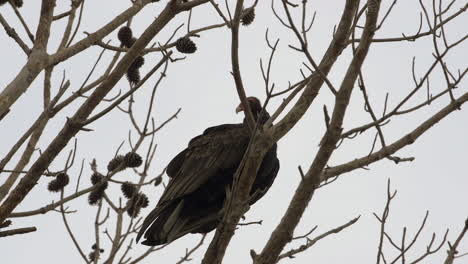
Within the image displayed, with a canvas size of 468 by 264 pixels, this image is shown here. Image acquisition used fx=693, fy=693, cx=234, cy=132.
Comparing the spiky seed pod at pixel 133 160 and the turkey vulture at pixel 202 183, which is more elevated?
the turkey vulture at pixel 202 183

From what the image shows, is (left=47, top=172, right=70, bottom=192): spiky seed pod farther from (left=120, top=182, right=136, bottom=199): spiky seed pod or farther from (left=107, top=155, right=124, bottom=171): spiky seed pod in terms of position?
(left=120, top=182, right=136, bottom=199): spiky seed pod

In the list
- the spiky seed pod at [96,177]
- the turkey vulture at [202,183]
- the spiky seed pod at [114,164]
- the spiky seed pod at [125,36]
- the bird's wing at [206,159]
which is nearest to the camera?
the spiky seed pod at [114,164]

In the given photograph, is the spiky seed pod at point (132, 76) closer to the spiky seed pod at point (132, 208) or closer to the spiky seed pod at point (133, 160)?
the spiky seed pod at point (133, 160)

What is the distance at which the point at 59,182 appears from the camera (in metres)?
3.67

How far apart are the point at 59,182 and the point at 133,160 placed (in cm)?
42

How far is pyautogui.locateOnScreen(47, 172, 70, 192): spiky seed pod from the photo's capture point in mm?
3609

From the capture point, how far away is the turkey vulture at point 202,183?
4766 millimetres

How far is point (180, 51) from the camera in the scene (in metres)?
4.02

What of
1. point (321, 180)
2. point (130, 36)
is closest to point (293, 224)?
point (321, 180)

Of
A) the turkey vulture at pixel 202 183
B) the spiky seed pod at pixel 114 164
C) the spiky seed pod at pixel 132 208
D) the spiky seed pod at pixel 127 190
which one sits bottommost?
the spiky seed pod at pixel 132 208

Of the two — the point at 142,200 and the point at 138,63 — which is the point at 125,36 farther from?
the point at 142,200

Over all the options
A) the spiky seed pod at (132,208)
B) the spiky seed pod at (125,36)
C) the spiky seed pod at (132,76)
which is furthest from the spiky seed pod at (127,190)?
the spiky seed pod at (125,36)

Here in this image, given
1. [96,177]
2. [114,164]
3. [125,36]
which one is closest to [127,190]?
[96,177]

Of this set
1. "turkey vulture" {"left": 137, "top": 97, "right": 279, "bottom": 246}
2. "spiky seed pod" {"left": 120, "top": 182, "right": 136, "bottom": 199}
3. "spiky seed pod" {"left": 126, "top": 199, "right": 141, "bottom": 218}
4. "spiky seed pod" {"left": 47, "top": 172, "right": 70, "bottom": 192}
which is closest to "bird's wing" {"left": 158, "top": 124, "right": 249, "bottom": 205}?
"turkey vulture" {"left": 137, "top": 97, "right": 279, "bottom": 246}
